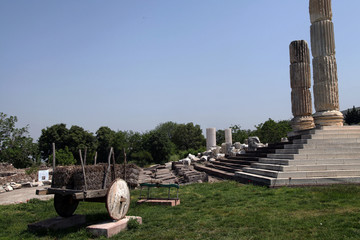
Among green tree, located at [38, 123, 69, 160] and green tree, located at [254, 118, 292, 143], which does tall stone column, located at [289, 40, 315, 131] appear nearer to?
green tree, located at [254, 118, 292, 143]

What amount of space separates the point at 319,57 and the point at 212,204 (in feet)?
36.2

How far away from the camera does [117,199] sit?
635 cm

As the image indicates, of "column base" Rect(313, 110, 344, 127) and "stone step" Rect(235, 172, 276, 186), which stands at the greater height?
"column base" Rect(313, 110, 344, 127)

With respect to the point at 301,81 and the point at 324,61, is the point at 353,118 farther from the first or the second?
the point at 324,61

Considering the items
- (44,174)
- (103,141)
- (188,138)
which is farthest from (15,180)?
(188,138)

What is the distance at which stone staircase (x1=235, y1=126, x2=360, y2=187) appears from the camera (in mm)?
10828

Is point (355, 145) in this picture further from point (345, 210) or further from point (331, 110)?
point (345, 210)

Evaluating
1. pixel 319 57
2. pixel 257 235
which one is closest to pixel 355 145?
pixel 319 57

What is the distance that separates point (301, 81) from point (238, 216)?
15.0 m

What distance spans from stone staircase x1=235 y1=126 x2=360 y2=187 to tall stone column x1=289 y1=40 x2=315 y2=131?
5.24m

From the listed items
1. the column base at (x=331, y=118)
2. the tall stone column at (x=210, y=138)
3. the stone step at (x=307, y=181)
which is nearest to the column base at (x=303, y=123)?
the column base at (x=331, y=118)

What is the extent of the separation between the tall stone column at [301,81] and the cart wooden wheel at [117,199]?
15.2 metres

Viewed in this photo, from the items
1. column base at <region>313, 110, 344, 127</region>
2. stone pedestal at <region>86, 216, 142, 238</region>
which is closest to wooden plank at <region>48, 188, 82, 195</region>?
stone pedestal at <region>86, 216, 142, 238</region>

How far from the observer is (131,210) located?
8125 mm
